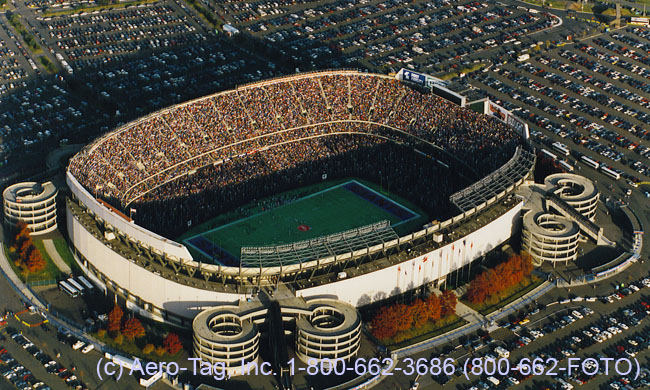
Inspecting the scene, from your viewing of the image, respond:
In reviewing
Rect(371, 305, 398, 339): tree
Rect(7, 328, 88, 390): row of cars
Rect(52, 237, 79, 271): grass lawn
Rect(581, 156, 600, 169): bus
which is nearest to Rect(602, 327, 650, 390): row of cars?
Rect(371, 305, 398, 339): tree

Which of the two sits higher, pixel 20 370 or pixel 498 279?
pixel 20 370

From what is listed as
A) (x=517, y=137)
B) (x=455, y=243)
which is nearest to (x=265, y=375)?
(x=455, y=243)

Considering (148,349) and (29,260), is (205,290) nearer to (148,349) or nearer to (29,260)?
(148,349)

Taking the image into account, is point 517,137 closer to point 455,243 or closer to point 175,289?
point 455,243

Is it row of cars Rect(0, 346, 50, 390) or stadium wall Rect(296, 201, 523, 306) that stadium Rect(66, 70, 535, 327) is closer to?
stadium wall Rect(296, 201, 523, 306)

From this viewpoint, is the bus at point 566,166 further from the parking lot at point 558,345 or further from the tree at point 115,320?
the tree at point 115,320

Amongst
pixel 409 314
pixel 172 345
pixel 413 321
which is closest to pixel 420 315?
pixel 413 321

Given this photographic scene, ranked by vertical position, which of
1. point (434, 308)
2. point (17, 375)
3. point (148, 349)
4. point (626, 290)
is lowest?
point (626, 290)
